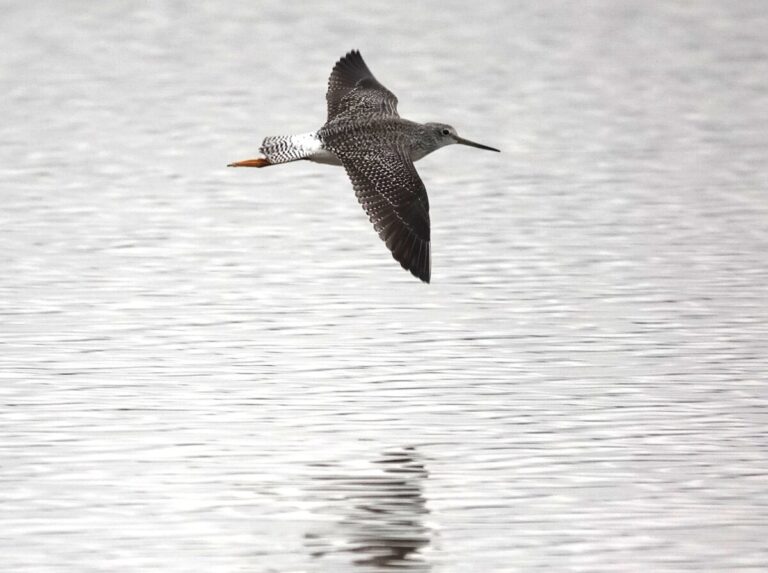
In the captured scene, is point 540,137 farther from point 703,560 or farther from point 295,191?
point 703,560

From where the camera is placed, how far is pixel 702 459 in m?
10.5

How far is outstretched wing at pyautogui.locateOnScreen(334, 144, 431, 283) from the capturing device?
13000 mm

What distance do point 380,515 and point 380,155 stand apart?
4669 mm

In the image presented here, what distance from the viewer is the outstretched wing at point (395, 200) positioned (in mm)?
13000

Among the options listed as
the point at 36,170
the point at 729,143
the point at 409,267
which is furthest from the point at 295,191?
the point at 409,267

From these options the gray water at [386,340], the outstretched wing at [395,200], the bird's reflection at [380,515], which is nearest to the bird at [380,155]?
the outstretched wing at [395,200]

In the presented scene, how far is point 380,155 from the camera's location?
13695 mm

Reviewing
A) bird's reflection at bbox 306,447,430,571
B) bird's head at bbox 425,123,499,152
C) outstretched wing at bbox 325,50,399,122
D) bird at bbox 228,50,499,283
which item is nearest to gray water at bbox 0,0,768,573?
bird's reflection at bbox 306,447,430,571

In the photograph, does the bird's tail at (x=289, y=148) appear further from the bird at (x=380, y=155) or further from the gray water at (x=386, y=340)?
the gray water at (x=386, y=340)

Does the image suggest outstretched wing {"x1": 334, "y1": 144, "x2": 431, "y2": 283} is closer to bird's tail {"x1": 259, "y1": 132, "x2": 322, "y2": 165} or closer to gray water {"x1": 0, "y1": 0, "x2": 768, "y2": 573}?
bird's tail {"x1": 259, "y1": 132, "x2": 322, "y2": 165}

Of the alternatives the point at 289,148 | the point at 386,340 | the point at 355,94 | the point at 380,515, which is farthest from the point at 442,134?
the point at 380,515

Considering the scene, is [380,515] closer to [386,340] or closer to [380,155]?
[386,340]

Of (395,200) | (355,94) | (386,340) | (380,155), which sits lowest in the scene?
(386,340)

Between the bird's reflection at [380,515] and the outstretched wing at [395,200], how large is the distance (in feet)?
8.43
